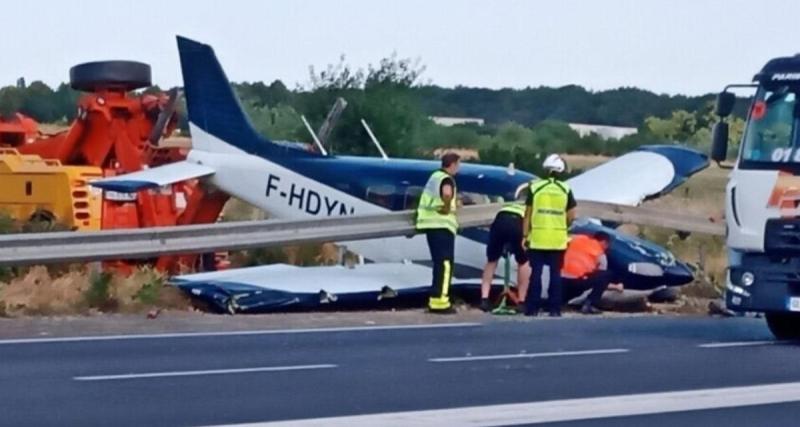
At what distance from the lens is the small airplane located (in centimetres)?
2152

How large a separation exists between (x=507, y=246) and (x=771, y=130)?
Result: 192 inches

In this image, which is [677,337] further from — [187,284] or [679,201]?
[679,201]

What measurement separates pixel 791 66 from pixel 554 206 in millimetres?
4148

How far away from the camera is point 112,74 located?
101 feet

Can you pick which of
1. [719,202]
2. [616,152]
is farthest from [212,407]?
[616,152]

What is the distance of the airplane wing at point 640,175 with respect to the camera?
27.1 m

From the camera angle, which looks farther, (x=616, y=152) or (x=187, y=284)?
(x=616, y=152)

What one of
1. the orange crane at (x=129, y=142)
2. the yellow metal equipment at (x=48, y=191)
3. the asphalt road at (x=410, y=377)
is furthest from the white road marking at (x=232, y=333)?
the yellow metal equipment at (x=48, y=191)

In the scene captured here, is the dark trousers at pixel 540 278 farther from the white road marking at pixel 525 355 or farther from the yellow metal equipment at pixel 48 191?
the yellow metal equipment at pixel 48 191

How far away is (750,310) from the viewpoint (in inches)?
689

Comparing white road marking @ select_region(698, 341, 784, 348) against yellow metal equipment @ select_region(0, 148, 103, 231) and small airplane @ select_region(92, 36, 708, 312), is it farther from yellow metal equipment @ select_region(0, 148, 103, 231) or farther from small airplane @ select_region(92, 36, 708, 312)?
yellow metal equipment @ select_region(0, 148, 103, 231)

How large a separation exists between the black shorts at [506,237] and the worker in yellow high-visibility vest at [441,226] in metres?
0.45

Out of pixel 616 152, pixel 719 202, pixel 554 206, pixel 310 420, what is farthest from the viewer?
pixel 616 152

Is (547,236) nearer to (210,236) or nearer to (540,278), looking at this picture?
(540,278)
